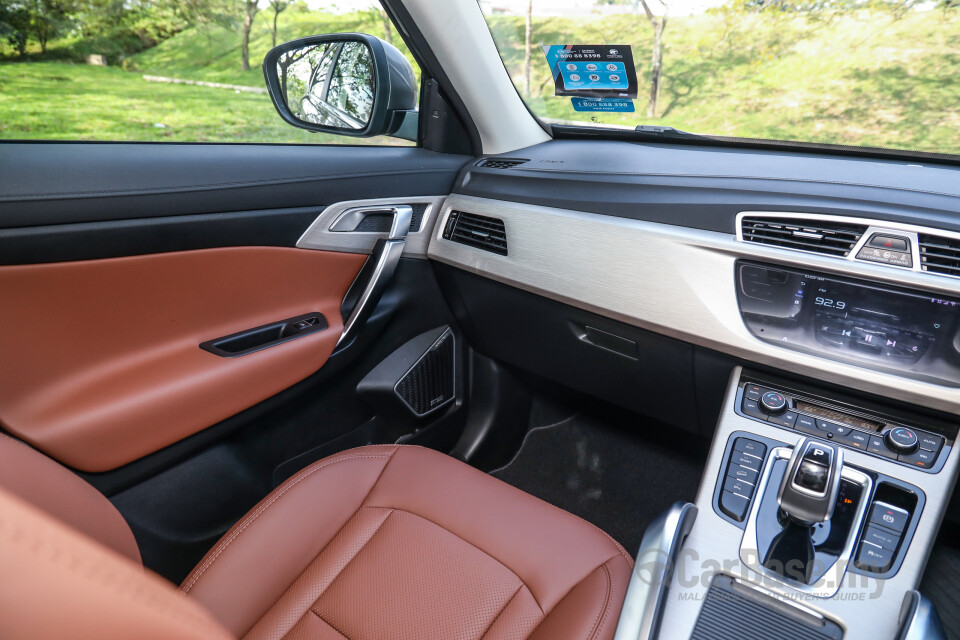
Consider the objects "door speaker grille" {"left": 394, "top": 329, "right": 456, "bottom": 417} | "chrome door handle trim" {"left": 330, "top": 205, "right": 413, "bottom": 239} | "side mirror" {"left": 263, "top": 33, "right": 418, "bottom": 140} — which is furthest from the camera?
"door speaker grille" {"left": 394, "top": 329, "right": 456, "bottom": 417}

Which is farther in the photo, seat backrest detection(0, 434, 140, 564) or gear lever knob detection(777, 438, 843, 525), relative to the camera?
gear lever knob detection(777, 438, 843, 525)

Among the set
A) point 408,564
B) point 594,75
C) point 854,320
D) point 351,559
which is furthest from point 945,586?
point 594,75

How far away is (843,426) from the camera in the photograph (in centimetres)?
128

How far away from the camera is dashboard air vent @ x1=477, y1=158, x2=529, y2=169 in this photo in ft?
5.66

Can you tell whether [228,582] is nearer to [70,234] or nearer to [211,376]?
[211,376]

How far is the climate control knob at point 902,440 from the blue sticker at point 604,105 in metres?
0.99

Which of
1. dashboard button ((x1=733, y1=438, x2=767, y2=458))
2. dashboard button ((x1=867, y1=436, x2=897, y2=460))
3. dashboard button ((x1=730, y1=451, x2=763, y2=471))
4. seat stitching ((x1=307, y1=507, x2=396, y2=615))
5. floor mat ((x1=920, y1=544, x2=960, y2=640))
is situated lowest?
floor mat ((x1=920, y1=544, x2=960, y2=640))

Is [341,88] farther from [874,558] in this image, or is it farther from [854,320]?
[874,558]

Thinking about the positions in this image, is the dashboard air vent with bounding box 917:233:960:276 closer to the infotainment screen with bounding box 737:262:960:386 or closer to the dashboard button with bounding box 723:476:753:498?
the infotainment screen with bounding box 737:262:960:386

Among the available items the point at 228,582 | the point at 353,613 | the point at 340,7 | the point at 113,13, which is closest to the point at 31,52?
the point at 113,13

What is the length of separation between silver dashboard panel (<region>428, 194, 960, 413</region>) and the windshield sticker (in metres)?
0.41

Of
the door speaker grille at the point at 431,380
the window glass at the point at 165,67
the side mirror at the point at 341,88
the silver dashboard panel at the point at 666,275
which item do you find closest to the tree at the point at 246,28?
the window glass at the point at 165,67

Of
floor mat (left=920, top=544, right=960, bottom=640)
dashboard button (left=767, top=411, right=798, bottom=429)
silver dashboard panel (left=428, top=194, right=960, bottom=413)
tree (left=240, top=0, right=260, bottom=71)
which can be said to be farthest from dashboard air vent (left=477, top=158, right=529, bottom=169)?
floor mat (left=920, top=544, right=960, bottom=640)

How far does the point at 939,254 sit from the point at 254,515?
1289 millimetres
